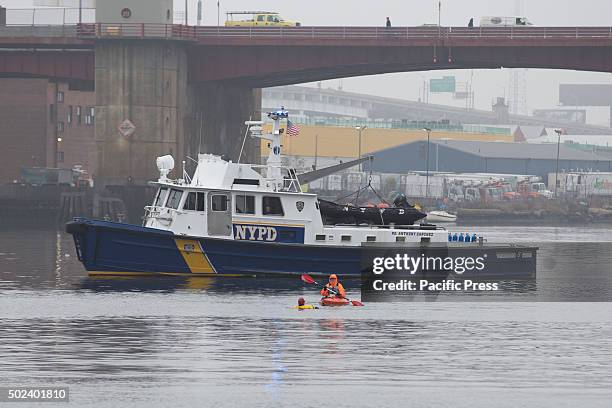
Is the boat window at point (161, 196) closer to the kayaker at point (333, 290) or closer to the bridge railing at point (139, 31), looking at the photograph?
the kayaker at point (333, 290)

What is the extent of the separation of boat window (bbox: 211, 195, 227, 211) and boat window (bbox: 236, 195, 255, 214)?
0.50 metres

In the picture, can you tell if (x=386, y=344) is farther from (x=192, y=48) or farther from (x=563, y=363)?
(x=192, y=48)

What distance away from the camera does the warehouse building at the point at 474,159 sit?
18238 centimetres

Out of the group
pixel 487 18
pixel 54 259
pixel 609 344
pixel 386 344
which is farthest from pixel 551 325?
pixel 487 18

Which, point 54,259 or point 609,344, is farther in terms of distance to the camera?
point 54,259

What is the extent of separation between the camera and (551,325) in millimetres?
44375

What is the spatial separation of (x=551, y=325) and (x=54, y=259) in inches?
1276

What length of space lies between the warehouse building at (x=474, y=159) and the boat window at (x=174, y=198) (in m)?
129

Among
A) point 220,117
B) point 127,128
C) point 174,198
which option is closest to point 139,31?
point 127,128

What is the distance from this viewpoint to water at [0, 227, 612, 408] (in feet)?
104

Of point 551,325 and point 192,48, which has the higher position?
point 192,48

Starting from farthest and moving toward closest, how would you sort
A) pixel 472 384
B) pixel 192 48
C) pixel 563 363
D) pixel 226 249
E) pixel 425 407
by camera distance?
pixel 192 48, pixel 226 249, pixel 563 363, pixel 472 384, pixel 425 407

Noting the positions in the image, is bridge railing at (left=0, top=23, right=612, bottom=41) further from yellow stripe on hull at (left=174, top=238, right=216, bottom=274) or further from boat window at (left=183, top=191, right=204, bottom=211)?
yellow stripe on hull at (left=174, top=238, right=216, bottom=274)

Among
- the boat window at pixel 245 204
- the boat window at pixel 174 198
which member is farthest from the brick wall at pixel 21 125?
the boat window at pixel 245 204
